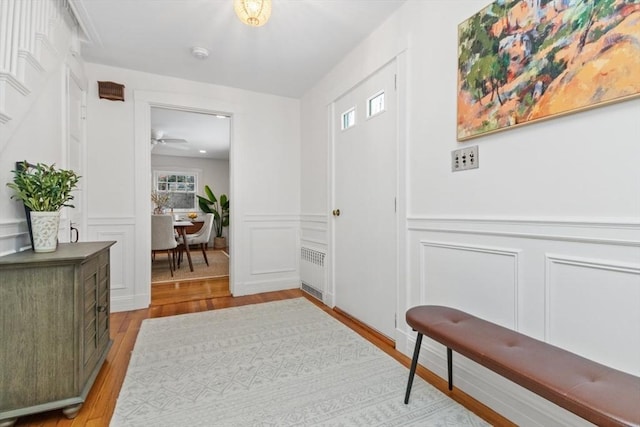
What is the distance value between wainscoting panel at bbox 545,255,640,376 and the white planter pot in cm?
243

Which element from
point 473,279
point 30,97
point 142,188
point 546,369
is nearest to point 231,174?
point 142,188

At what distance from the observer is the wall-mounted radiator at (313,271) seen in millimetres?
3246

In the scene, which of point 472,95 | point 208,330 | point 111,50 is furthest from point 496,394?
point 111,50

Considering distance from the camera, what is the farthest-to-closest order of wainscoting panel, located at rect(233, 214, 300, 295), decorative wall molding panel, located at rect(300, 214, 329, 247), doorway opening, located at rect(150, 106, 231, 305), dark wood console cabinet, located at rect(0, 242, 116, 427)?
doorway opening, located at rect(150, 106, 231, 305)
wainscoting panel, located at rect(233, 214, 300, 295)
decorative wall molding panel, located at rect(300, 214, 329, 247)
dark wood console cabinet, located at rect(0, 242, 116, 427)

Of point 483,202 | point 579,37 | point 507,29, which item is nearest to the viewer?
point 579,37

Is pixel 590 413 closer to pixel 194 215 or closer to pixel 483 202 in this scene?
pixel 483 202

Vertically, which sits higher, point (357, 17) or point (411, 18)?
point (357, 17)

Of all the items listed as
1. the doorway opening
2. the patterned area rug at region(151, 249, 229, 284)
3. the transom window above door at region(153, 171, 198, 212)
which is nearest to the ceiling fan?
the doorway opening

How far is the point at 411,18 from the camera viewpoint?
203 cm

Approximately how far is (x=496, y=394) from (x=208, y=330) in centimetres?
205

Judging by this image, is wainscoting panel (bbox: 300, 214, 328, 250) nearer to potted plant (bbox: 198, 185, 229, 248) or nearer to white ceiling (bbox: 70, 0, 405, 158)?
white ceiling (bbox: 70, 0, 405, 158)

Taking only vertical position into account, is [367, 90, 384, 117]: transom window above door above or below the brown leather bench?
above

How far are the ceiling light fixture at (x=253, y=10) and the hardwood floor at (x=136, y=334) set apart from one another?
7.24ft

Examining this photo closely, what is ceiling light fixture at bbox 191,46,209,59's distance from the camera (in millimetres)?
2619
